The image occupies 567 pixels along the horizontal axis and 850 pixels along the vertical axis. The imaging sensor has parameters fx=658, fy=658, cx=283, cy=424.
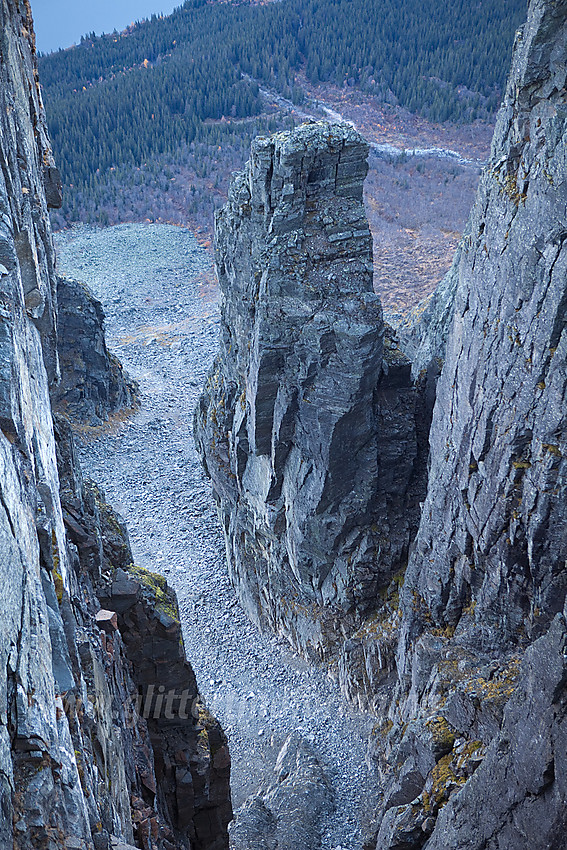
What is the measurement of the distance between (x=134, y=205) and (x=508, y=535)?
8082 centimetres

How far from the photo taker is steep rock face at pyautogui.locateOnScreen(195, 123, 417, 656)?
24.7 metres

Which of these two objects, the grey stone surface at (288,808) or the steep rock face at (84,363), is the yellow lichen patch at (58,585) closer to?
the grey stone surface at (288,808)

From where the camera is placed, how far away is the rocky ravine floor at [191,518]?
2839 cm

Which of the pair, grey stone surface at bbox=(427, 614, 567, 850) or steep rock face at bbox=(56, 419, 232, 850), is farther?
steep rock face at bbox=(56, 419, 232, 850)

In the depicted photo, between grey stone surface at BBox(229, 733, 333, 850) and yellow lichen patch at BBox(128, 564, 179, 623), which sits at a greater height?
yellow lichen patch at BBox(128, 564, 179, 623)

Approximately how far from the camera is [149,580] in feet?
62.6

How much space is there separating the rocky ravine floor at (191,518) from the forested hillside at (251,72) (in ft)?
70.7

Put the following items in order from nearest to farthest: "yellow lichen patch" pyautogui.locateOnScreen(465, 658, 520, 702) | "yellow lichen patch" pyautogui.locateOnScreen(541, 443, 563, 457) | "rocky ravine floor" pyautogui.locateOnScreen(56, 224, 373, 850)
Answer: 1. "yellow lichen patch" pyautogui.locateOnScreen(465, 658, 520, 702)
2. "yellow lichen patch" pyautogui.locateOnScreen(541, 443, 563, 457)
3. "rocky ravine floor" pyautogui.locateOnScreen(56, 224, 373, 850)

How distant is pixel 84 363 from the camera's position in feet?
156

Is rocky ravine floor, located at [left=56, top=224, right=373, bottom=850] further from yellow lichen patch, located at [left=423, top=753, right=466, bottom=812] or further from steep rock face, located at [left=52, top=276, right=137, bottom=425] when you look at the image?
yellow lichen patch, located at [left=423, top=753, right=466, bottom=812]

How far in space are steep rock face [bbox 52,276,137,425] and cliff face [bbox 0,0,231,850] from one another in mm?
26776

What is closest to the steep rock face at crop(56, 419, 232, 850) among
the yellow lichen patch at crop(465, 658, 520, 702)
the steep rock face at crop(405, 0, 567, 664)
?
the yellow lichen patch at crop(465, 658, 520, 702)

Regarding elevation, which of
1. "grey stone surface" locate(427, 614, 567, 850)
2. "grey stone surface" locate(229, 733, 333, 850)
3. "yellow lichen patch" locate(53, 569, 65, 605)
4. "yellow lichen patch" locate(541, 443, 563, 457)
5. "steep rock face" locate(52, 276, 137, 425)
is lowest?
"grey stone surface" locate(229, 733, 333, 850)

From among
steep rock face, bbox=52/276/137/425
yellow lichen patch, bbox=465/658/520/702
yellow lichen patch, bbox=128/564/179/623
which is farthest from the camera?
steep rock face, bbox=52/276/137/425
